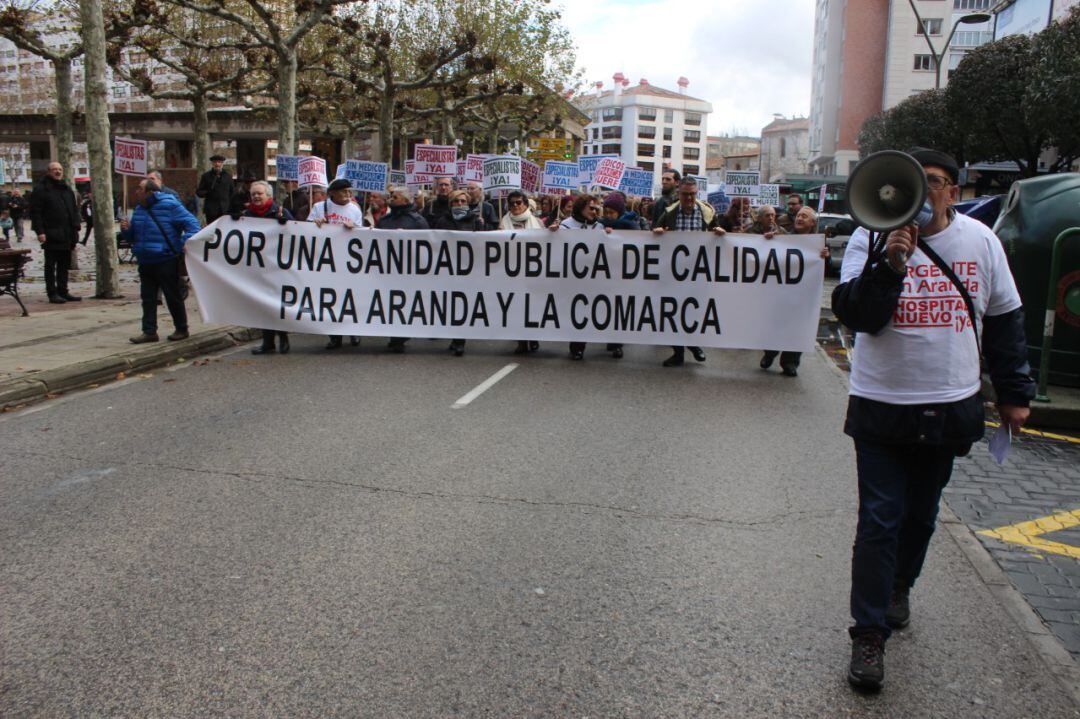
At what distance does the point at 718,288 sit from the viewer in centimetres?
1050

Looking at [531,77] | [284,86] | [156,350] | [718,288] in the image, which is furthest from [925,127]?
[156,350]

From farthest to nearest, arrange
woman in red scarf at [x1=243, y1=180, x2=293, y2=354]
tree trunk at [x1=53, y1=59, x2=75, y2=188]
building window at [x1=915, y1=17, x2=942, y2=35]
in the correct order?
building window at [x1=915, y1=17, x2=942, y2=35] → tree trunk at [x1=53, y1=59, x2=75, y2=188] → woman in red scarf at [x1=243, y1=180, x2=293, y2=354]

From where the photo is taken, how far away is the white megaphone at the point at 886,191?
3217mm

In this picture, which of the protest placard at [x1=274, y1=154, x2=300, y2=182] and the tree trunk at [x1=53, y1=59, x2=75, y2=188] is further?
the tree trunk at [x1=53, y1=59, x2=75, y2=188]

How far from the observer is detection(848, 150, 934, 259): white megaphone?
322 cm

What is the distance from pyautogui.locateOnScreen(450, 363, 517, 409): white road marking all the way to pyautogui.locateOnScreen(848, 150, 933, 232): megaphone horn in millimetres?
5285

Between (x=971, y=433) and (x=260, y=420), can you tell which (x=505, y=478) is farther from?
(x=971, y=433)

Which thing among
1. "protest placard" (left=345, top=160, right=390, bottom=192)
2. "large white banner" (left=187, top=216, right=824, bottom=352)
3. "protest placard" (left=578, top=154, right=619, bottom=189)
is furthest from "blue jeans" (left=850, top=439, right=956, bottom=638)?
"protest placard" (left=578, top=154, right=619, bottom=189)

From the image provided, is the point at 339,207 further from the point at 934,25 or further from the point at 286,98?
the point at 934,25

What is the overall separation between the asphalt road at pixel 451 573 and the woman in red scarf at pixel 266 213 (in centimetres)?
305

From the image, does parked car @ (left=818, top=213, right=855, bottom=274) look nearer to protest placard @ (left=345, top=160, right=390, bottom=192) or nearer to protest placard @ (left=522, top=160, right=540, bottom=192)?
protest placard @ (left=522, top=160, right=540, bottom=192)

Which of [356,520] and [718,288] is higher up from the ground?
[718,288]

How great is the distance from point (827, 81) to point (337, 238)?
86292 millimetres

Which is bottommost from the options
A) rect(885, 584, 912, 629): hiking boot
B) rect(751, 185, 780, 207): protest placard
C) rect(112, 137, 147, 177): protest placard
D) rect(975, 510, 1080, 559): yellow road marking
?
rect(975, 510, 1080, 559): yellow road marking
